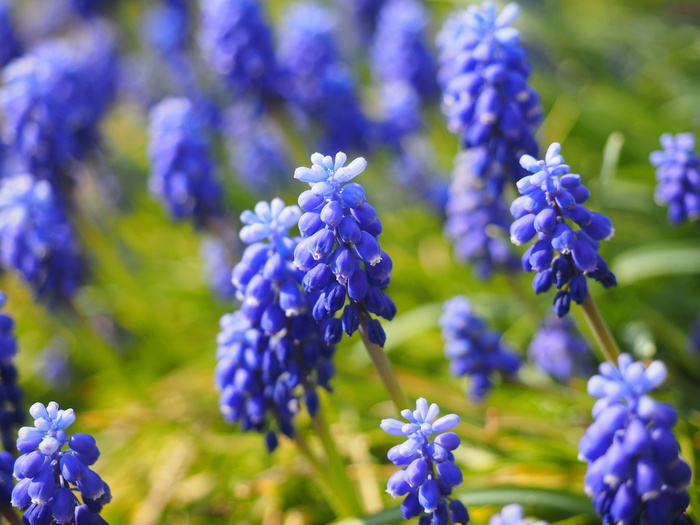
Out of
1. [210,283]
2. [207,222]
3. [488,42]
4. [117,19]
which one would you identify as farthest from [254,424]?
[117,19]

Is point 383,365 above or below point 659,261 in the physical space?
below

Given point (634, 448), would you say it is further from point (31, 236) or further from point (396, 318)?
point (31, 236)

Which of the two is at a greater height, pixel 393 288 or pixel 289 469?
pixel 393 288

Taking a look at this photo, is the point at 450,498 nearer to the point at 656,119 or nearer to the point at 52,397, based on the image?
the point at 656,119

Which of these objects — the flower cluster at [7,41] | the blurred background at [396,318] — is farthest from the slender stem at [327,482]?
the flower cluster at [7,41]

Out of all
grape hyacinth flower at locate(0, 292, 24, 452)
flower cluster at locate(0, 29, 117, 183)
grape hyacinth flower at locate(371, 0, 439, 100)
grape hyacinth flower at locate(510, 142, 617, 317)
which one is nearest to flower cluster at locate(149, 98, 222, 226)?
flower cluster at locate(0, 29, 117, 183)

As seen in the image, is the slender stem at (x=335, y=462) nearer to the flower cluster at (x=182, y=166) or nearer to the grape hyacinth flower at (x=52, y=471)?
the grape hyacinth flower at (x=52, y=471)

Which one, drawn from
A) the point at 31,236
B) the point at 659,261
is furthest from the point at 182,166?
the point at 659,261
